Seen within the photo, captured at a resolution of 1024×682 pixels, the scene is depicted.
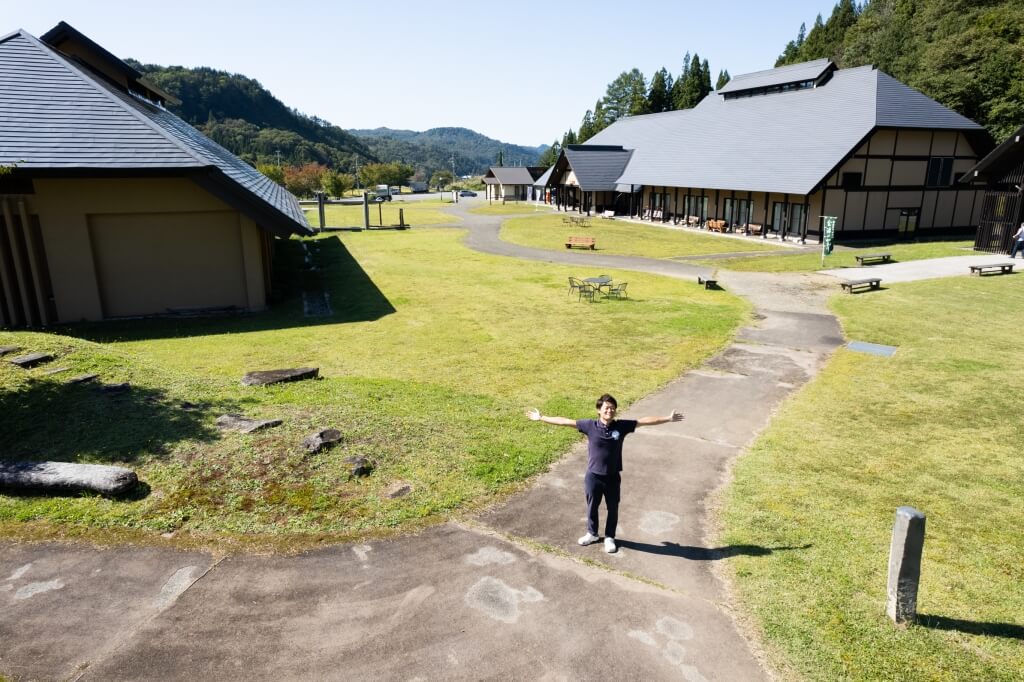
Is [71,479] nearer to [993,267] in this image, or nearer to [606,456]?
[606,456]

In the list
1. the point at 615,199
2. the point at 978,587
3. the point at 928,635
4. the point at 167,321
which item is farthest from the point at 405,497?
the point at 615,199

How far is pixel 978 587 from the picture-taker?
654cm

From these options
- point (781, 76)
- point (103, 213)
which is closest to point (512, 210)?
point (781, 76)

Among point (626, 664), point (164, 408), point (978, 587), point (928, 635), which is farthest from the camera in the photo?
point (164, 408)

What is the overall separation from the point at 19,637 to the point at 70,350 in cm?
911

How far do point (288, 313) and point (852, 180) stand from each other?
33.9m

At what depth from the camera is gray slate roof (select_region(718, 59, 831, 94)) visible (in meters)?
45.5

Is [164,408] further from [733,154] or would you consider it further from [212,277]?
[733,154]

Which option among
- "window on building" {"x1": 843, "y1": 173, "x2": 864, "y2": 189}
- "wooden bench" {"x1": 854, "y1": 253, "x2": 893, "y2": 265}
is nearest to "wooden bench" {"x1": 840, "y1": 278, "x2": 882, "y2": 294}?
"wooden bench" {"x1": 854, "y1": 253, "x2": 893, "y2": 265}

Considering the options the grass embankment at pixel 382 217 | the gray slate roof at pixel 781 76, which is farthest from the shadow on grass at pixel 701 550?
the gray slate roof at pixel 781 76

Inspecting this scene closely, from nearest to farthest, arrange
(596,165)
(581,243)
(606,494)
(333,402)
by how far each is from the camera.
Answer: (606,494) → (333,402) → (581,243) → (596,165)

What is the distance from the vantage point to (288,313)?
66.2ft

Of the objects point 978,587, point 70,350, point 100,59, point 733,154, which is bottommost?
point 978,587

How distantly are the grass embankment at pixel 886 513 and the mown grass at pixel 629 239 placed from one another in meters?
21.1
